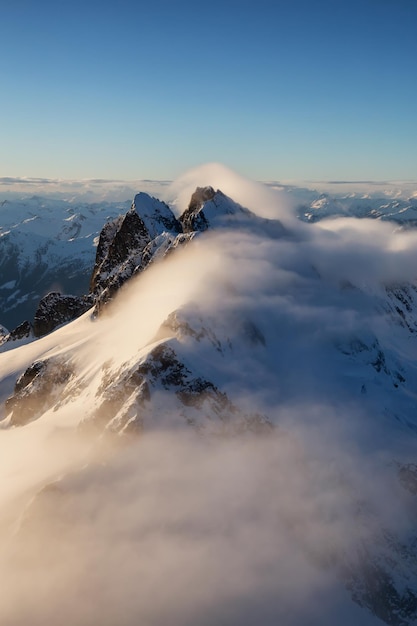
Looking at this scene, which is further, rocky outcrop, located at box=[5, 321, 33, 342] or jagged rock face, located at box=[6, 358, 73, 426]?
rocky outcrop, located at box=[5, 321, 33, 342]

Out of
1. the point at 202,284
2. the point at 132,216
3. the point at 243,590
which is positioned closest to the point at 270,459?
the point at 243,590

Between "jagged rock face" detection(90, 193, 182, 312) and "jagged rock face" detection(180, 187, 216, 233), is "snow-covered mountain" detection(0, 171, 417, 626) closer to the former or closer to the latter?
"jagged rock face" detection(180, 187, 216, 233)

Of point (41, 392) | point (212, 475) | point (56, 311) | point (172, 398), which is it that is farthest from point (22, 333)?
point (212, 475)

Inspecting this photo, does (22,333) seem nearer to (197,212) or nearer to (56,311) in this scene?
(56,311)

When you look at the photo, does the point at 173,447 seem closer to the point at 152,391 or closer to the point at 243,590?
the point at 152,391

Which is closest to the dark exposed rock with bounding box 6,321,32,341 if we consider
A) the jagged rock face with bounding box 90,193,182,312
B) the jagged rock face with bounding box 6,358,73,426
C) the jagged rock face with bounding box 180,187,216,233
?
the jagged rock face with bounding box 90,193,182,312

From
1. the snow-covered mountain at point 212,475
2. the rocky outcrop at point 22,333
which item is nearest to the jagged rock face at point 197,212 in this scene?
the snow-covered mountain at point 212,475
